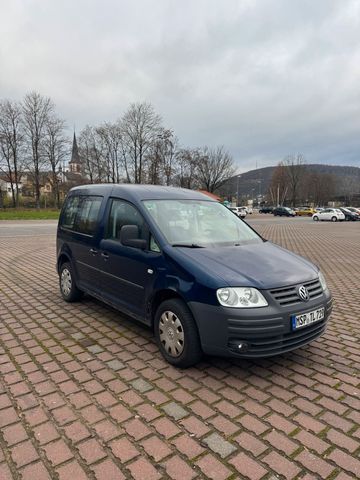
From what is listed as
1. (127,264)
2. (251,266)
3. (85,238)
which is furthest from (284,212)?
(251,266)

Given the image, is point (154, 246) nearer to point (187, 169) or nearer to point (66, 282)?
point (66, 282)

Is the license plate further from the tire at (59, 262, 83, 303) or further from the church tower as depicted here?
the church tower

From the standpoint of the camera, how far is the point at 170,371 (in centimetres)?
319

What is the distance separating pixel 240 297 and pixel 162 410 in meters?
1.12

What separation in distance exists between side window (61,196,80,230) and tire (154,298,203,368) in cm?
269

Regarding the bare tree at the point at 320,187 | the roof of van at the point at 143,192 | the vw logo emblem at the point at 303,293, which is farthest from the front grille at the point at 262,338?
the bare tree at the point at 320,187

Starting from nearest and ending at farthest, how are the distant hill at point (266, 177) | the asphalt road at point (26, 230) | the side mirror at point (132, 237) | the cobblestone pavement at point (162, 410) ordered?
the cobblestone pavement at point (162, 410) → the side mirror at point (132, 237) → the asphalt road at point (26, 230) → the distant hill at point (266, 177)

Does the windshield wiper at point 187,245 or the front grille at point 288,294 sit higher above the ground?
the windshield wiper at point 187,245

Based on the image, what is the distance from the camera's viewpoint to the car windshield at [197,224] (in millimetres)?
3650

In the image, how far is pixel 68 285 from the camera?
534 cm

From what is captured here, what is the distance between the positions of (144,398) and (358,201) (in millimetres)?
98635

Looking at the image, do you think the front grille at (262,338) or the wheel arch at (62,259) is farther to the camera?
the wheel arch at (62,259)

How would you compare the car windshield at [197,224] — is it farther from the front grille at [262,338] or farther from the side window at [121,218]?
the front grille at [262,338]

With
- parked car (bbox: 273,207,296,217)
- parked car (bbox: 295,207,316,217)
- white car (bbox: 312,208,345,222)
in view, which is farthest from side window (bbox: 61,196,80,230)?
parked car (bbox: 295,207,316,217)
